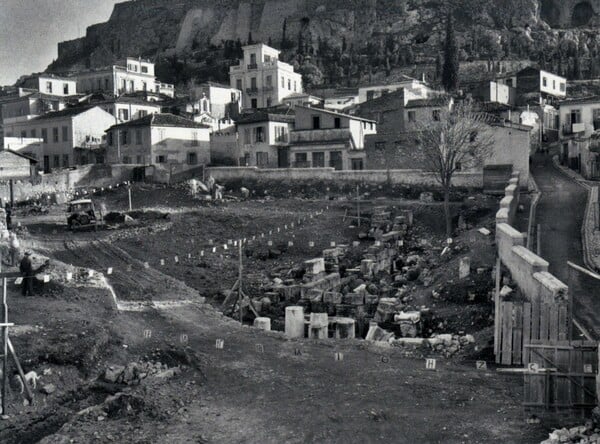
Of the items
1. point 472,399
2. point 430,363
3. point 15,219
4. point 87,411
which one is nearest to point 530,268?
point 430,363

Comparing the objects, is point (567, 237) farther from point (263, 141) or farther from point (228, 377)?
point (263, 141)

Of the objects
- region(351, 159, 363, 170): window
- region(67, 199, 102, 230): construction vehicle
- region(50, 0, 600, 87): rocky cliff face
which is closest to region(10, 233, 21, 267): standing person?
region(67, 199, 102, 230): construction vehicle

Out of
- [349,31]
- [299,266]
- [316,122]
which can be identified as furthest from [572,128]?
[349,31]

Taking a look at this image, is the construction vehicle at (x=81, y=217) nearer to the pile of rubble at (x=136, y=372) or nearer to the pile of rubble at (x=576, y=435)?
the pile of rubble at (x=136, y=372)

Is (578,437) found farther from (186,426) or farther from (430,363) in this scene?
(186,426)

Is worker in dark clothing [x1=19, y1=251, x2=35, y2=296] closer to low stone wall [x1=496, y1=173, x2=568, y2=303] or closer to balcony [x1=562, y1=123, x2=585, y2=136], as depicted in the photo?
low stone wall [x1=496, y1=173, x2=568, y2=303]

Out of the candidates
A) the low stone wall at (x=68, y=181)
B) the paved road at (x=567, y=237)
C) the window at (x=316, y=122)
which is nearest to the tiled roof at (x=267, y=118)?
the window at (x=316, y=122)
